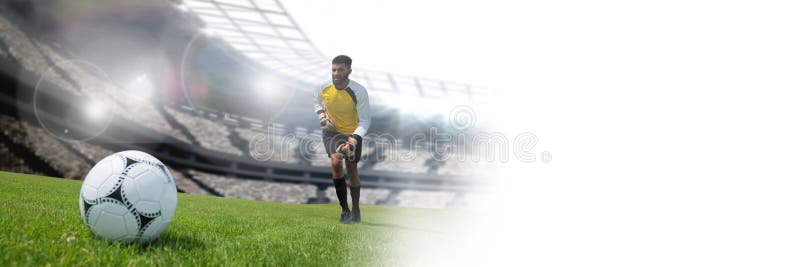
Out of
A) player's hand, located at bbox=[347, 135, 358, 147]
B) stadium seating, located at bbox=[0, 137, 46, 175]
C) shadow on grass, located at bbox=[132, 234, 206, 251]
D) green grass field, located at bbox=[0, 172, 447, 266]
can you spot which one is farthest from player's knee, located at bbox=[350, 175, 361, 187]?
stadium seating, located at bbox=[0, 137, 46, 175]

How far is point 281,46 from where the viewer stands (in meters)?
26.0

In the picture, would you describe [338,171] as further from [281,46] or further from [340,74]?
[281,46]

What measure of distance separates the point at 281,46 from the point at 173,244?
24.8 m

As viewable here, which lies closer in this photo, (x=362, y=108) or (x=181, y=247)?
(x=181, y=247)

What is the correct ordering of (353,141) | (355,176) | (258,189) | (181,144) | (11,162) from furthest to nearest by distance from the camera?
(258,189)
(181,144)
(11,162)
(355,176)
(353,141)

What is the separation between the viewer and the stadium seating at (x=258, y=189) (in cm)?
2363

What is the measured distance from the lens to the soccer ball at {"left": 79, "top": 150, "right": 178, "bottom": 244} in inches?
98.1

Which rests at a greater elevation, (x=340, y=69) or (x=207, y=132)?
(x=340, y=69)

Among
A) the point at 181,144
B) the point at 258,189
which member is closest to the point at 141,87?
the point at 181,144

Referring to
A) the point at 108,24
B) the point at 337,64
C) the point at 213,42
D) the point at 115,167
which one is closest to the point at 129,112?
the point at 108,24

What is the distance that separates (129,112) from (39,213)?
21.3 m

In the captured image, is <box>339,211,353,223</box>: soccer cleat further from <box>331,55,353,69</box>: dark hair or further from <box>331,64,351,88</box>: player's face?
<box>331,55,353,69</box>: dark hair

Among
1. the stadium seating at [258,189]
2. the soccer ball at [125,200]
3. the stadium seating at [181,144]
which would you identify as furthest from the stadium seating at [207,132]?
the soccer ball at [125,200]

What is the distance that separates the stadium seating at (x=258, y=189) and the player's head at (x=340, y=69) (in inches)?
786
